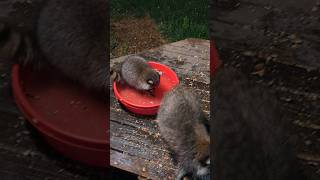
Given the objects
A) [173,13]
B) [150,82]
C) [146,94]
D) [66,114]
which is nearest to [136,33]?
[173,13]

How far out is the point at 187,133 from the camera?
172 cm

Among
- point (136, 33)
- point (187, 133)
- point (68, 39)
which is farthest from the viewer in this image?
point (136, 33)

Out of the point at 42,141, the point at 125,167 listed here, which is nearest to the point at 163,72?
the point at 125,167

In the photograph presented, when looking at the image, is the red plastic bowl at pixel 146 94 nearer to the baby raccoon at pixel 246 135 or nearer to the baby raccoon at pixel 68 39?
the baby raccoon at pixel 246 135

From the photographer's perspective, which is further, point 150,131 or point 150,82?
point 150,82

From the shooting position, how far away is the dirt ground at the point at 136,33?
9.77 ft

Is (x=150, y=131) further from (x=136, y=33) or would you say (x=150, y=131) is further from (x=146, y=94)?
(x=136, y=33)

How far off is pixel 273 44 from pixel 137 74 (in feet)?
2.97

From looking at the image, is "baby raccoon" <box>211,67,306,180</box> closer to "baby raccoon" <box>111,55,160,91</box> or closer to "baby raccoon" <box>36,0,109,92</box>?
"baby raccoon" <box>36,0,109,92</box>

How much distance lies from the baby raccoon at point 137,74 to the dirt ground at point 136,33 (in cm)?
84

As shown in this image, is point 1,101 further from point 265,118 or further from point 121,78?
point 121,78

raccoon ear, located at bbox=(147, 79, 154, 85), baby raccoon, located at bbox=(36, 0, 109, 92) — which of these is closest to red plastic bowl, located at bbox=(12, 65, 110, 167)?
baby raccoon, located at bbox=(36, 0, 109, 92)

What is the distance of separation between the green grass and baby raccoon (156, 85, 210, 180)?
48.2 inches

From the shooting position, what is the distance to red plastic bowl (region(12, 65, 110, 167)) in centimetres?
114
